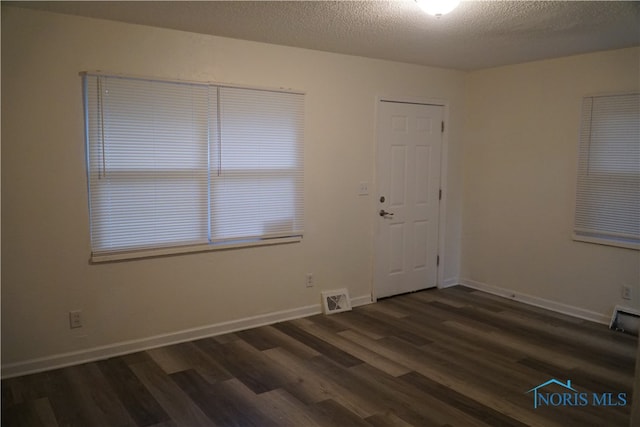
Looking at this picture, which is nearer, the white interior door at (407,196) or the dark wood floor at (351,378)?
the dark wood floor at (351,378)

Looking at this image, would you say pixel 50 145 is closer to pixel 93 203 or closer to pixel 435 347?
pixel 93 203

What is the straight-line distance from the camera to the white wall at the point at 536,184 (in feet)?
14.1

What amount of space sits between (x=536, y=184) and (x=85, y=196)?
397cm

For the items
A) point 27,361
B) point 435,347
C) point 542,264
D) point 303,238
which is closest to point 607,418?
point 435,347

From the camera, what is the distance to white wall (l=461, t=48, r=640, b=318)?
169 inches

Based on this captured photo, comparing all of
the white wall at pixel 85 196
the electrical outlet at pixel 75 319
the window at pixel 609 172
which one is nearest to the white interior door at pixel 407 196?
the white wall at pixel 85 196

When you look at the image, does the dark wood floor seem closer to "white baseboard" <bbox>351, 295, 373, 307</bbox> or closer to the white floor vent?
the white floor vent

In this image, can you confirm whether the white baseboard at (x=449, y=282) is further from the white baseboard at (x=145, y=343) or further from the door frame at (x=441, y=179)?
the white baseboard at (x=145, y=343)

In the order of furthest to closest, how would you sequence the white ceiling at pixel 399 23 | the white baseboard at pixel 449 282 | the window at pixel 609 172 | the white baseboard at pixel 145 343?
the white baseboard at pixel 449 282, the window at pixel 609 172, the white baseboard at pixel 145 343, the white ceiling at pixel 399 23

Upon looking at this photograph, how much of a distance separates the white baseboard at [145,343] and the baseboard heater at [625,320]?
2.54m

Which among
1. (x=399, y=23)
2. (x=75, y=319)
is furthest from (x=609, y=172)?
(x=75, y=319)

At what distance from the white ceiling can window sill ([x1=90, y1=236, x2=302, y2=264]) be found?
5.25 ft

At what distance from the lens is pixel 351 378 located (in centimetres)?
325

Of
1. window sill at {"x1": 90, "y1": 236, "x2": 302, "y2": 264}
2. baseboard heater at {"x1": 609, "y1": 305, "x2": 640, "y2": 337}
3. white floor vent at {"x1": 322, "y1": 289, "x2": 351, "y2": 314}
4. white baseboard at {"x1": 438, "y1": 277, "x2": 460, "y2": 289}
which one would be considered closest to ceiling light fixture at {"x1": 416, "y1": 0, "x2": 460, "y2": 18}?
window sill at {"x1": 90, "y1": 236, "x2": 302, "y2": 264}
